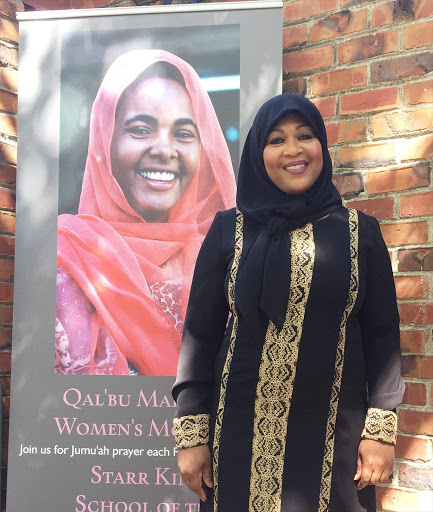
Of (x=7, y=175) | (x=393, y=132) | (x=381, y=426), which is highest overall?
(x=393, y=132)

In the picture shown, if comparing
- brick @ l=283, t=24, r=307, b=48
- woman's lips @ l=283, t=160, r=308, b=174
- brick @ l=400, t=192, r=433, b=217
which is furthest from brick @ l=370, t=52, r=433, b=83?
woman's lips @ l=283, t=160, r=308, b=174

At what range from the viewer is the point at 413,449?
240 centimetres

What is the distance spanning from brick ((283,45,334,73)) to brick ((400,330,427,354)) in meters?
1.11

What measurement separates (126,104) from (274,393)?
1.45m

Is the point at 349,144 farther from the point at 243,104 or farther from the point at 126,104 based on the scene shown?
the point at 126,104

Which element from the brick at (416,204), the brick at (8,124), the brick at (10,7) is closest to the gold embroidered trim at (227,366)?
the brick at (416,204)

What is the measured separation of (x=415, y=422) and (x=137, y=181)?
1390mm

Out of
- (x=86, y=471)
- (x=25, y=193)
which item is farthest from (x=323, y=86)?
(x=86, y=471)

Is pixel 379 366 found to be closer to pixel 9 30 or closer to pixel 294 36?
pixel 294 36

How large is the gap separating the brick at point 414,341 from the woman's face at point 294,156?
93cm

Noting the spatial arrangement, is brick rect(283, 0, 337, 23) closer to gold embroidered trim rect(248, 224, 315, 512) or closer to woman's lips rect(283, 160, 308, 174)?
woman's lips rect(283, 160, 308, 174)

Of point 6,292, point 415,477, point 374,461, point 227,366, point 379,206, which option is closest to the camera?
point 374,461

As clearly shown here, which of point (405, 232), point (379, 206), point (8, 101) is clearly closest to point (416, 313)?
point (405, 232)

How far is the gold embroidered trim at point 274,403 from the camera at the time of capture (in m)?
1.66
